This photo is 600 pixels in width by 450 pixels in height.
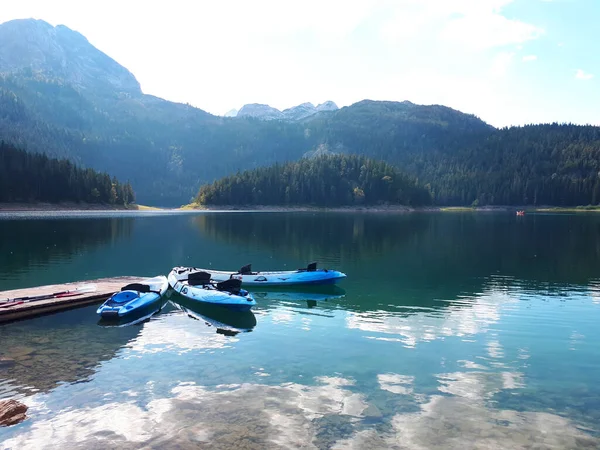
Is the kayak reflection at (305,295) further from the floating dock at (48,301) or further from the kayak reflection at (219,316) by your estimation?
the floating dock at (48,301)

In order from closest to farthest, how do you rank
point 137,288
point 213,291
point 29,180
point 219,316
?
point 219,316
point 137,288
point 213,291
point 29,180

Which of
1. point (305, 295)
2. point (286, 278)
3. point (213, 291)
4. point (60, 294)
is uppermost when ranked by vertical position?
point (213, 291)

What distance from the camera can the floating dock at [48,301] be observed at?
29.8m

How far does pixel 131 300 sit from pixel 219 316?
21.2 feet

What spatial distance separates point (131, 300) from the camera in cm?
3275

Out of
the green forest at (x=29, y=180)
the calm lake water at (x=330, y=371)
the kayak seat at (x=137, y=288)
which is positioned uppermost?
the green forest at (x=29, y=180)

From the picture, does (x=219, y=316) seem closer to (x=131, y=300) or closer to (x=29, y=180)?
(x=131, y=300)

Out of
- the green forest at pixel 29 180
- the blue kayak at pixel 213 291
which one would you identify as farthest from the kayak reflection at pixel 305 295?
the green forest at pixel 29 180

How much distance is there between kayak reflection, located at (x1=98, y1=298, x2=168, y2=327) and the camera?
30380 millimetres

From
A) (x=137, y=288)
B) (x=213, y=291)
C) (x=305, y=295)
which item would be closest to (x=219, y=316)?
(x=213, y=291)

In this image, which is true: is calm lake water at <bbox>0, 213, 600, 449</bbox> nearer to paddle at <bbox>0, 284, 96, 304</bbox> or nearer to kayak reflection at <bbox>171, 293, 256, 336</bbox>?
kayak reflection at <bbox>171, 293, 256, 336</bbox>

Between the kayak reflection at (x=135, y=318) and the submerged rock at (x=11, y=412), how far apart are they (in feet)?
43.1

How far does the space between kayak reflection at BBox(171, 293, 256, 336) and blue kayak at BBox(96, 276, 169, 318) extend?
196cm

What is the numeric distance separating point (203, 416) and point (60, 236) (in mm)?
82944
